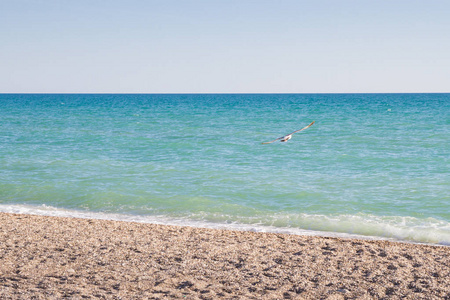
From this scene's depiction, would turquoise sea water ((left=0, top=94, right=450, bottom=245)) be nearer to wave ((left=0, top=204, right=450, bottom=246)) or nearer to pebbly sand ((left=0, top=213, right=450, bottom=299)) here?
wave ((left=0, top=204, right=450, bottom=246))

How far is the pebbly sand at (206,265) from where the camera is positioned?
21.8 feet

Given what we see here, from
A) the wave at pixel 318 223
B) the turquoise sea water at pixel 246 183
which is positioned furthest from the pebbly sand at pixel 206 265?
the turquoise sea water at pixel 246 183

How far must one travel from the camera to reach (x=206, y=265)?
779 centimetres

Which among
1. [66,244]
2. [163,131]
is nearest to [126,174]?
[66,244]

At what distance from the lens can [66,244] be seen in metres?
8.84

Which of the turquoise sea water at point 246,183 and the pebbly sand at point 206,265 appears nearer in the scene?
the pebbly sand at point 206,265

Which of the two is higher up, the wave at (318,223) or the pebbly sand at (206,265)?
the pebbly sand at (206,265)

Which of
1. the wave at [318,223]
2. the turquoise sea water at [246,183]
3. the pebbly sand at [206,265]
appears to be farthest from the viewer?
the turquoise sea water at [246,183]

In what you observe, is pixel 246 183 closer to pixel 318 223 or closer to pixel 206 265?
pixel 318 223

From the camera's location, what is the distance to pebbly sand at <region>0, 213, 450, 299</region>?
262 inches

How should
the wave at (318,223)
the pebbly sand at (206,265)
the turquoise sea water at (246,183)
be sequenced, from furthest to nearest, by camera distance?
the turquoise sea water at (246,183), the wave at (318,223), the pebbly sand at (206,265)

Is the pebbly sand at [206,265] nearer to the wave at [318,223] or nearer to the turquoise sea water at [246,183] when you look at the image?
the wave at [318,223]

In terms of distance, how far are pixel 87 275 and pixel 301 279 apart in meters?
3.60

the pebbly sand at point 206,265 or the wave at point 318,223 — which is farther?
the wave at point 318,223
